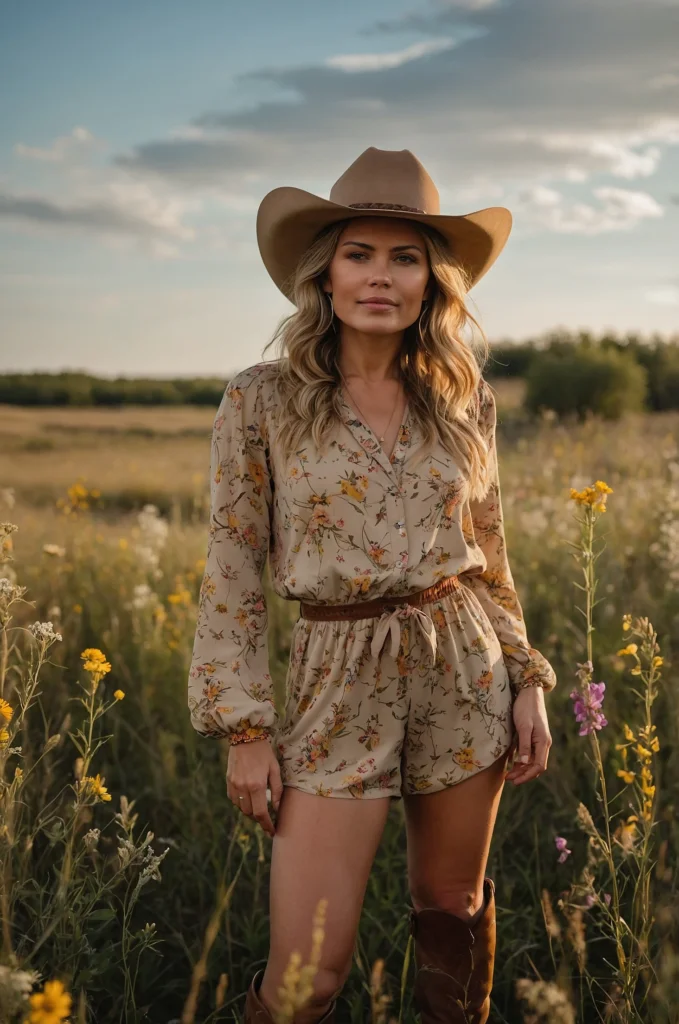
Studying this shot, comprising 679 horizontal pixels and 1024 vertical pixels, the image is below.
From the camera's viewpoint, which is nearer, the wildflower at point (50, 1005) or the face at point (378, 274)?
the wildflower at point (50, 1005)

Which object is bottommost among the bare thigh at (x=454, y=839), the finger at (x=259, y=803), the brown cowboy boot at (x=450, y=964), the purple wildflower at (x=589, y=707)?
the brown cowboy boot at (x=450, y=964)

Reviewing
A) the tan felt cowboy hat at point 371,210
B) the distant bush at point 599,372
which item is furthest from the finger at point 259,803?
the distant bush at point 599,372

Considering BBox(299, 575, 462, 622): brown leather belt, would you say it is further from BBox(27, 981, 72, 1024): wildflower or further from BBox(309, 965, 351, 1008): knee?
BBox(27, 981, 72, 1024): wildflower

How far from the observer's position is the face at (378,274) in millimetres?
2129

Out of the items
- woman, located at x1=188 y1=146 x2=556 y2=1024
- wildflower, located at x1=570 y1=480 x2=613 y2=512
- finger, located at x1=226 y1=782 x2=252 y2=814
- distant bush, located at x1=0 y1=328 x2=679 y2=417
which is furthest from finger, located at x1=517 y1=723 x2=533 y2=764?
distant bush, located at x1=0 y1=328 x2=679 y2=417

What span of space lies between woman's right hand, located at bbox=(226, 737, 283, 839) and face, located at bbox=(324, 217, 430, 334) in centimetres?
99

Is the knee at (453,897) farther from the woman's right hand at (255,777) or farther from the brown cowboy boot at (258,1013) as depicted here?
the woman's right hand at (255,777)

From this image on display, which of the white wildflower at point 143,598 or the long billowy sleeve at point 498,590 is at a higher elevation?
the long billowy sleeve at point 498,590

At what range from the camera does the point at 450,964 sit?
2.20 metres

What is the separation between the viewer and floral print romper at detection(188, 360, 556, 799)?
2.02 meters

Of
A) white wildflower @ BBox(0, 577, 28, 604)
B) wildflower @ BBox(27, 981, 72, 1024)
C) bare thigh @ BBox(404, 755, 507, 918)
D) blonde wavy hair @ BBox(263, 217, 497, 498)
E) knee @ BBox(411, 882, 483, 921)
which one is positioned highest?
blonde wavy hair @ BBox(263, 217, 497, 498)

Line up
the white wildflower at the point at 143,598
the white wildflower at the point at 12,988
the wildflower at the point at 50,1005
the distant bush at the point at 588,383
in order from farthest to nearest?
the distant bush at the point at 588,383, the white wildflower at the point at 143,598, the white wildflower at the point at 12,988, the wildflower at the point at 50,1005

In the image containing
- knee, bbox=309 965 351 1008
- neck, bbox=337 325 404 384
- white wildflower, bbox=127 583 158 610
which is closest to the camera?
knee, bbox=309 965 351 1008

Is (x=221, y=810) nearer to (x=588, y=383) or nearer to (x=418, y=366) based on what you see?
(x=418, y=366)
